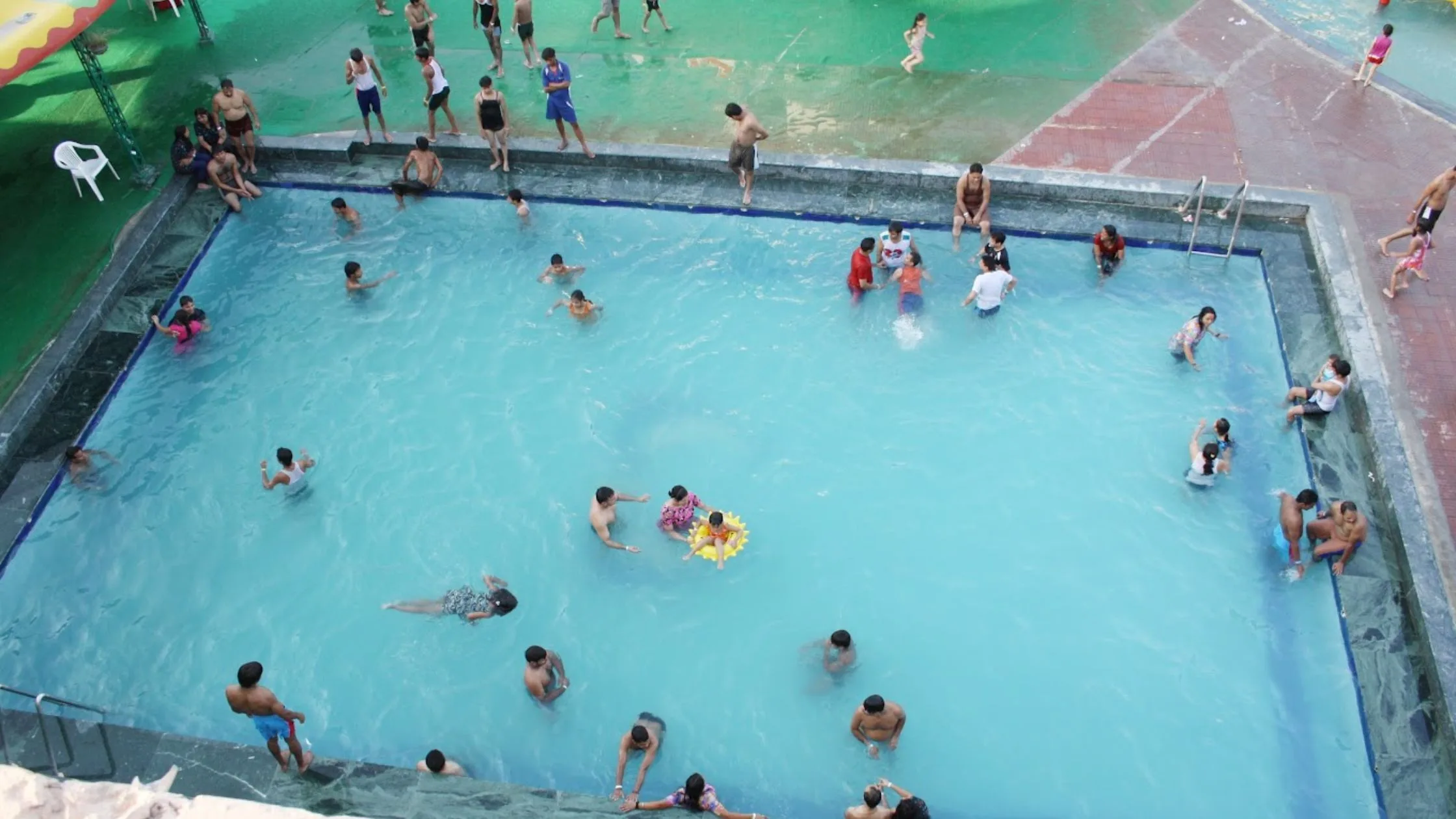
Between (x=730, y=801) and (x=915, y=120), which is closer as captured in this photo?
(x=730, y=801)

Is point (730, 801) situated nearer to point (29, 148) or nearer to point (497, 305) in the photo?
point (497, 305)

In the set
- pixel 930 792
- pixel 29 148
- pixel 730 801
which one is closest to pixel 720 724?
pixel 730 801

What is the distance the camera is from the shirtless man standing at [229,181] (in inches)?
575

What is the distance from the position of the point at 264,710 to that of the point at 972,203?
32.2ft

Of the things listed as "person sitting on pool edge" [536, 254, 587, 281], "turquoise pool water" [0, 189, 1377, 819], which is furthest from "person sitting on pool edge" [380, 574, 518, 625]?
"person sitting on pool edge" [536, 254, 587, 281]

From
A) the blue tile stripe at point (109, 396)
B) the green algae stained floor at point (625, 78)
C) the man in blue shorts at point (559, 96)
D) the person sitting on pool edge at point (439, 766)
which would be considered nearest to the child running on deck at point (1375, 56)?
the green algae stained floor at point (625, 78)

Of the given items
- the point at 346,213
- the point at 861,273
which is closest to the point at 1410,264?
the point at 861,273

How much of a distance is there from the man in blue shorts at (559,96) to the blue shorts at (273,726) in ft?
29.1

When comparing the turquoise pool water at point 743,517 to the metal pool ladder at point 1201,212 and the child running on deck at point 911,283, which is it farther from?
the metal pool ladder at point 1201,212

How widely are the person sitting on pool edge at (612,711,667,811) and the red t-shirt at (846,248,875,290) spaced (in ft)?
19.9

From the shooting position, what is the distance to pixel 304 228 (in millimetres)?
14477

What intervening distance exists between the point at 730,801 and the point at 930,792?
1.67m

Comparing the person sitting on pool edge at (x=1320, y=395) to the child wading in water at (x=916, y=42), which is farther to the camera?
the child wading in water at (x=916, y=42)

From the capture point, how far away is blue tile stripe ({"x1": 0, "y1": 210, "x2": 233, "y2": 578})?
1086 centimetres
